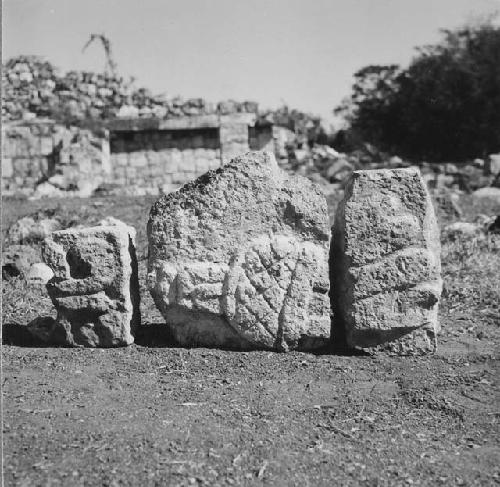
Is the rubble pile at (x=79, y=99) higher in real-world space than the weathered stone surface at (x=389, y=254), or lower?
higher

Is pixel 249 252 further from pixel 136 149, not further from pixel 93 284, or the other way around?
pixel 136 149

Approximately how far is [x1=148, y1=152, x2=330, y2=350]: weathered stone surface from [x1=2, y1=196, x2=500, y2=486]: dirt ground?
0.81ft

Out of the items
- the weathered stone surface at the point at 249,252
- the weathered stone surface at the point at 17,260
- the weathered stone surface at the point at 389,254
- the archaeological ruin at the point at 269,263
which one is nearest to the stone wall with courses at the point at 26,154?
the weathered stone surface at the point at 17,260

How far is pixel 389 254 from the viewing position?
4.02m

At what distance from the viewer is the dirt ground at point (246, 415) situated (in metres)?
2.70

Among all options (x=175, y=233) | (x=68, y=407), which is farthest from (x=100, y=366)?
(x=175, y=233)

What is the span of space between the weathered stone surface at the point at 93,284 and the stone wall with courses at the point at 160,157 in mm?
9182

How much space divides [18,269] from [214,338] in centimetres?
288

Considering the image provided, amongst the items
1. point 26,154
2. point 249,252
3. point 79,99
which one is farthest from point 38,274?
point 79,99

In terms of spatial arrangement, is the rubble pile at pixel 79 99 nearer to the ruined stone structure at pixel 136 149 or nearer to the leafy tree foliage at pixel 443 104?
the ruined stone structure at pixel 136 149

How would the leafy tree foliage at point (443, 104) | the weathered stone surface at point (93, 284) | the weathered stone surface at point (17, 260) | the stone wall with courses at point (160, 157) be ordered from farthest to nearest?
the leafy tree foliage at point (443, 104) → the stone wall with courses at point (160, 157) → the weathered stone surface at point (17, 260) → the weathered stone surface at point (93, 284)

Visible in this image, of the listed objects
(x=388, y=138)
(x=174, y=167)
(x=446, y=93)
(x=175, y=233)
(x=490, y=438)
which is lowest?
(x=490, y=438)

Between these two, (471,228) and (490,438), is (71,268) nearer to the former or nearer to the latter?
(490,438)

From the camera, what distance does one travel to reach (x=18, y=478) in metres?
2.56
